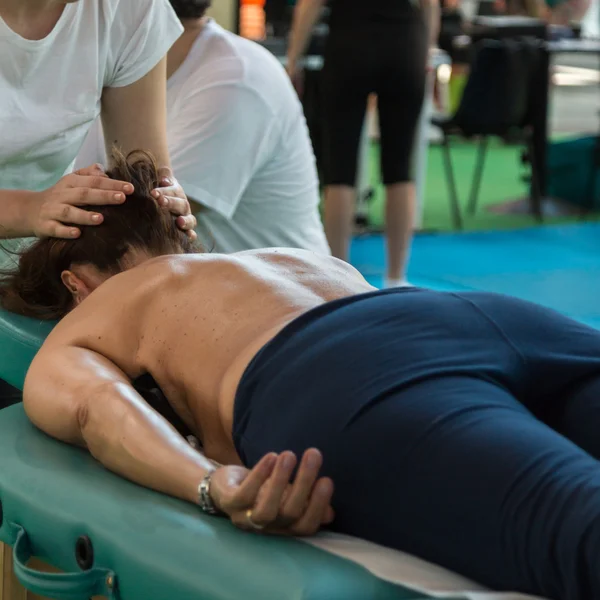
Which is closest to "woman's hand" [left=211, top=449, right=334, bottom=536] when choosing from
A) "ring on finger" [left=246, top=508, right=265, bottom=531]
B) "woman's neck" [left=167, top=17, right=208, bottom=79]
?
"ring on finger" [left=246, top=508, right=265, bottom=531]

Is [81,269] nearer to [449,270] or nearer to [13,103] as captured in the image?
[13,103]

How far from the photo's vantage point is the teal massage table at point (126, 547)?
41.0 inches

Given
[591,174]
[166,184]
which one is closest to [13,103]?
[166,184]

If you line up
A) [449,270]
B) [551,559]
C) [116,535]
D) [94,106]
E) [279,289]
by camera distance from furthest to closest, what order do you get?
1. [449,270]
2. [94,106]
3. [279,289]
4. [116,535]
5. [551,559]

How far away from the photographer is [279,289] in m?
1.40

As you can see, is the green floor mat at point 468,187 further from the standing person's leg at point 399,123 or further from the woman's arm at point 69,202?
the woman's arm at point 69,202

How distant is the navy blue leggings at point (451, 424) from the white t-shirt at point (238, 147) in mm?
862

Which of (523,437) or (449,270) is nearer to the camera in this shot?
(523,437)

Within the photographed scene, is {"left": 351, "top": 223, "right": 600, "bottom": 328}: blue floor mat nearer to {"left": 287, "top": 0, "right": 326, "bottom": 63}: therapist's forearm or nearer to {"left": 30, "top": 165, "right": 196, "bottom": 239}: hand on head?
{"left": 287, "top": 0, "right": 326, "bottom": 63}: therapist's forearm

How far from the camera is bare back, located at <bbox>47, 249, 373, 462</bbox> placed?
1330 mm

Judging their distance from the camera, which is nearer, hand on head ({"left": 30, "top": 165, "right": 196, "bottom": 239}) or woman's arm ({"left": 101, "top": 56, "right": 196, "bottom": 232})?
hand on head ({"left": 30, "top": 165, "right": 196, "bottom": 239})

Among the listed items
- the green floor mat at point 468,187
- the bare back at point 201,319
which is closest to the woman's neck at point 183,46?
the bare back at point 201,319

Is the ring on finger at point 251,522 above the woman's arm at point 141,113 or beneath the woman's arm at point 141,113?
beneath

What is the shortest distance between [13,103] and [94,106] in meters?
0.17
